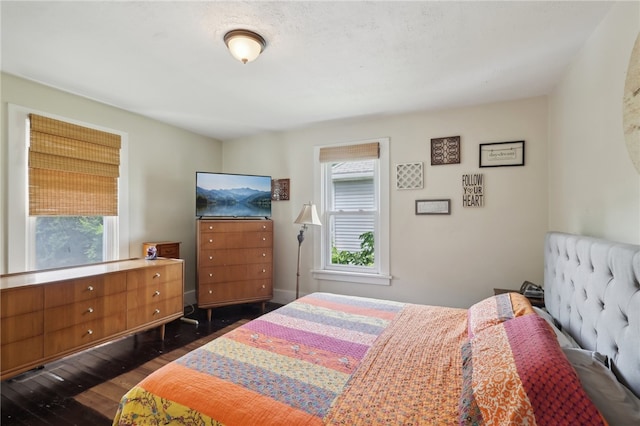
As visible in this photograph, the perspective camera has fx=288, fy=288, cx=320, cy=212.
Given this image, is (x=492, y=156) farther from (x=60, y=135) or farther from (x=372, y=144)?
(x=60, y=135)

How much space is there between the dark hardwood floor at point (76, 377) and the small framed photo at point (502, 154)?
3271 mm

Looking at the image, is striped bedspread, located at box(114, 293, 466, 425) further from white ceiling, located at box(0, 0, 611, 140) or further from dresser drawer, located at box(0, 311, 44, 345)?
white ceiling, located at box(0, 0, 611, 140)

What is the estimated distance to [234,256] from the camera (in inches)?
136

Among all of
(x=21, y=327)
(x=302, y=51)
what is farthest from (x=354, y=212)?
(x=21, y=327)

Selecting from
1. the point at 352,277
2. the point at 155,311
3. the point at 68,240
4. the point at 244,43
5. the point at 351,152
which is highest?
the point at 244,43

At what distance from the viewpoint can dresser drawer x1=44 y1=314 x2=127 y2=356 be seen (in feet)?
6.70

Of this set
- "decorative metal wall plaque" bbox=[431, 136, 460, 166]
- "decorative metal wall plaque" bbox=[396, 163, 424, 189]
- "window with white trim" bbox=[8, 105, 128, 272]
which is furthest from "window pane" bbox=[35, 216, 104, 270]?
"decorative metal wall plaque" bbox=[431, 136, 460, 166]

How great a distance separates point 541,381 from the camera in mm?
882

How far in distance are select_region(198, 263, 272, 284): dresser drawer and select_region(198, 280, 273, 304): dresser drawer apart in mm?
53

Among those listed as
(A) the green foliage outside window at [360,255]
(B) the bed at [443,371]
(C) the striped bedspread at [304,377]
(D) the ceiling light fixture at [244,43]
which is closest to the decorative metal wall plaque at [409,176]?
(A) the green foliage outside window at [360,255]

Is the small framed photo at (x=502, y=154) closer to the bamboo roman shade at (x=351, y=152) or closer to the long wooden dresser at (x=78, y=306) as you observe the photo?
the bamboo roman shade at (x=351, y=152)

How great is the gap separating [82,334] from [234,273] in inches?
58.5

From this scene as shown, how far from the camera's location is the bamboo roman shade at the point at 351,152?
11.1 feet

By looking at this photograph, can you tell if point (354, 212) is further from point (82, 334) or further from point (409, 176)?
point (82, 334)
